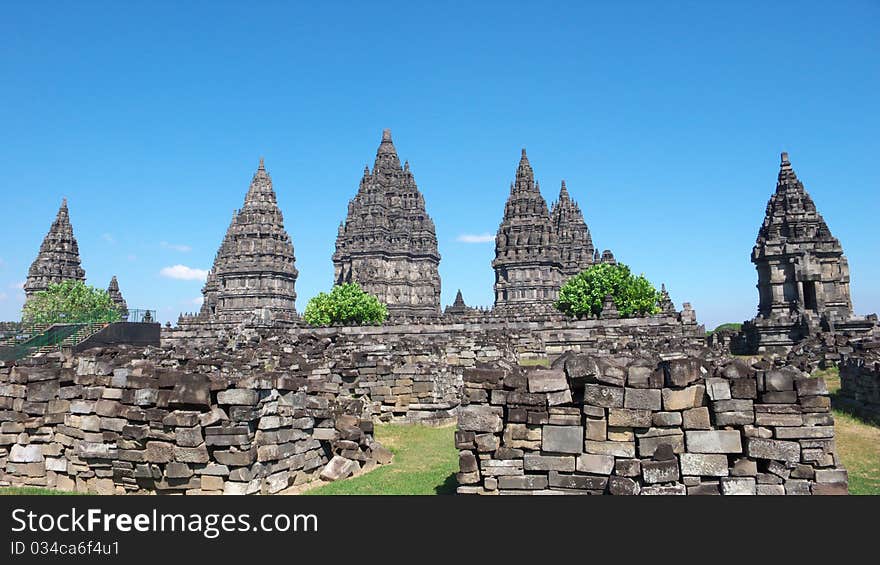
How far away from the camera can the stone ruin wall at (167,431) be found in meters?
8.77

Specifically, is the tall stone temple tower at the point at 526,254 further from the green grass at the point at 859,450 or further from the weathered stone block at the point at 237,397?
the weathered stone block at the point at 237,397

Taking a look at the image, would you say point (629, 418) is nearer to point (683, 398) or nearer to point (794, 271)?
point (683, 398)

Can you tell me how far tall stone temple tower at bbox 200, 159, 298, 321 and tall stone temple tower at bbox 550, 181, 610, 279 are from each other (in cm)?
3440

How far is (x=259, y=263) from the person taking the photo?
6500 cm

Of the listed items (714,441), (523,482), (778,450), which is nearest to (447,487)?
(523,482)

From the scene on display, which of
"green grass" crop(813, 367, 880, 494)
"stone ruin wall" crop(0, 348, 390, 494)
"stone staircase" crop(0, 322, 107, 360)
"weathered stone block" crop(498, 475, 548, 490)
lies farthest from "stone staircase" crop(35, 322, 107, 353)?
"green grass" crop(813, 367, 880, 494)

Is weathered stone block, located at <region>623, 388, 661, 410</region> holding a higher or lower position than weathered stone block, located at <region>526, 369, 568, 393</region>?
lower

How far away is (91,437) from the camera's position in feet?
31.4

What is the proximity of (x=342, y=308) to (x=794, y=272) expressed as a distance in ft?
128

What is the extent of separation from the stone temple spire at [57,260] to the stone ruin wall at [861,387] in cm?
7238

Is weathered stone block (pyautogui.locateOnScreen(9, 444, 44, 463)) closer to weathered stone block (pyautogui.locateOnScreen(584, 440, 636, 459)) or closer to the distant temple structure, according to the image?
weathered stone block (pyautogui.locateOnScreen(584, 440, 636, 459))

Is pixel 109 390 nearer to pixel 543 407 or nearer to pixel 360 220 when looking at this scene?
pixel 543 407

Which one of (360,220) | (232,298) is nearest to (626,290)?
(360,220)

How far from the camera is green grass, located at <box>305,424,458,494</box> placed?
974 centimetres
